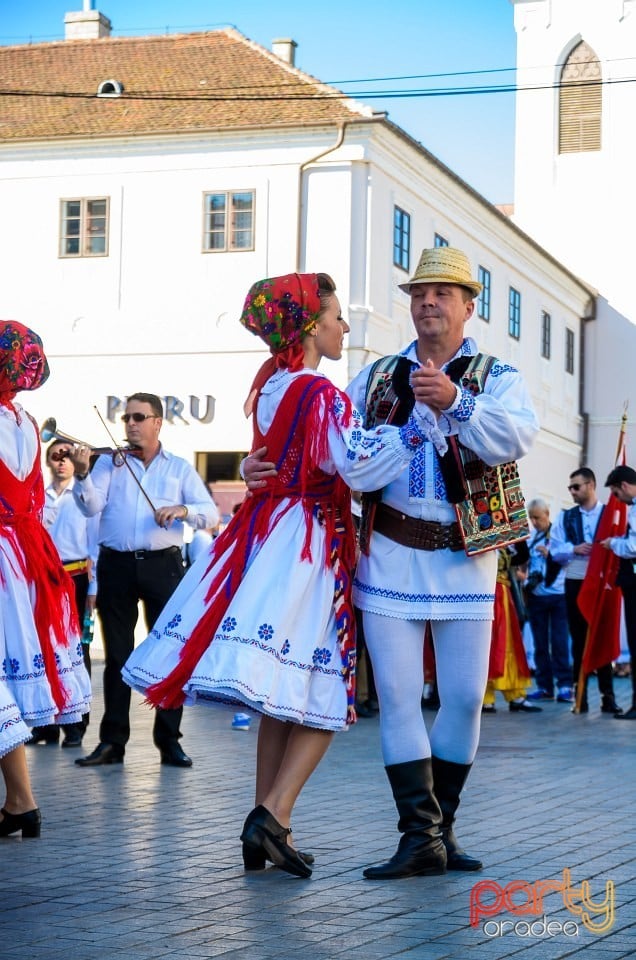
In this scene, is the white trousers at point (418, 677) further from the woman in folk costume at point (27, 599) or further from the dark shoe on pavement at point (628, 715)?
the dark shoe on pavement at point (628, 715)

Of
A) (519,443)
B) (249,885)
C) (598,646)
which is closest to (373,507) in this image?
(519,443)

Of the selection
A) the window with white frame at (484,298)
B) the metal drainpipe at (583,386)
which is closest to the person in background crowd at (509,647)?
the window with white frame at (484,298)

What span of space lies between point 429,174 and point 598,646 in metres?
17.6

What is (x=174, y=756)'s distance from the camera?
31.5 ft

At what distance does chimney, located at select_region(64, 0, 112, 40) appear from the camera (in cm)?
3406

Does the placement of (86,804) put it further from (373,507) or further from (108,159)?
(108,159)

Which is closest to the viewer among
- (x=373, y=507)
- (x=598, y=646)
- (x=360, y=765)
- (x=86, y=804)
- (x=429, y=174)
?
(x=373, y=507)

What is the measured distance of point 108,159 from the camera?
28.7m

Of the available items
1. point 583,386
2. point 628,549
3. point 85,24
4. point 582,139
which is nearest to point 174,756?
point 628,549

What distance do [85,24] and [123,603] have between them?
26.7 meters

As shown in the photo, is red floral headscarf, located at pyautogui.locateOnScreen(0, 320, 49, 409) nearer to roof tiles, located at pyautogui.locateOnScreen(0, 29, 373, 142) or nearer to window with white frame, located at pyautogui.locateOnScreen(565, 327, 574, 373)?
roof tiles, located at pyautogui.locateOnScreen(0, 29, 373, 142)

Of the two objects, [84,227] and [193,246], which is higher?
[84,227]

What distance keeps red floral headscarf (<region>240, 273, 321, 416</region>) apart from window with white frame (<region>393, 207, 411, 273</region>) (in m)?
22.8

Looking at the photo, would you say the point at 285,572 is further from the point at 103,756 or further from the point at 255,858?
the point at 103,756
